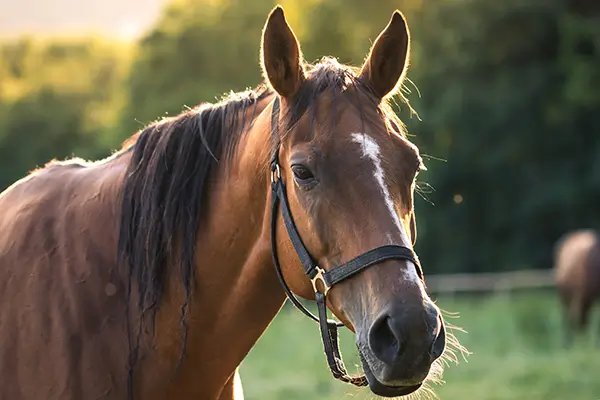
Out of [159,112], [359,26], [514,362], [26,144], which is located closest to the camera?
[514,362]

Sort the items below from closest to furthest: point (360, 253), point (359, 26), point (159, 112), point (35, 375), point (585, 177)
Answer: point (360, 253) < point (35, 375) < point (585, 177) < point (359, 26) < point (159, 112)

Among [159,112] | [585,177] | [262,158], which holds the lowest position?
[585,177]

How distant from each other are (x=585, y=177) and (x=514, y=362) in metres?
16.5

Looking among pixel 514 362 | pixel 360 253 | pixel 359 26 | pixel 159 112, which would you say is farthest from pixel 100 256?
pixel 159 112

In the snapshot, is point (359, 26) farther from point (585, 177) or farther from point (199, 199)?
point (199, 199)

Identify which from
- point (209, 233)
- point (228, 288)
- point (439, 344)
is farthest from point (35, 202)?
point (439, 344)

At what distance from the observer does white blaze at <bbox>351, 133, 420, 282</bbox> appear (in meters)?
2.54

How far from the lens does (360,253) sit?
2588mm

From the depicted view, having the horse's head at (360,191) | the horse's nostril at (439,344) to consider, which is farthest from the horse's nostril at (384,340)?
the horse's nostril at (439,344)

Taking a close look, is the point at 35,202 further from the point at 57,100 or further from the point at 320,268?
the point at 57,100

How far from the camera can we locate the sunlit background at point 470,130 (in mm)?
15914

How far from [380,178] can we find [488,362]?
10132mm

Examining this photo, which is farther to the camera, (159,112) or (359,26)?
(159,112)

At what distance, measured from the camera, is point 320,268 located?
8.93 ft
